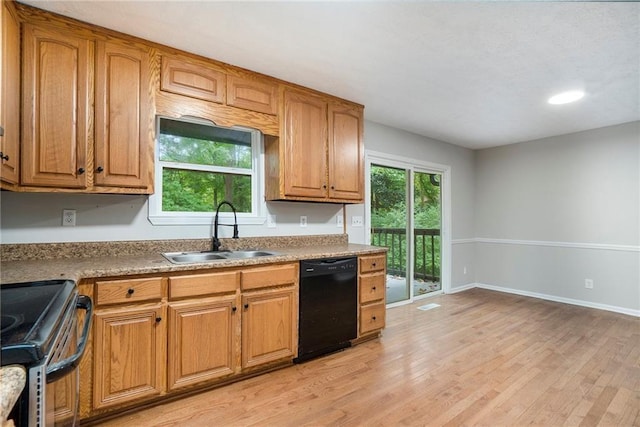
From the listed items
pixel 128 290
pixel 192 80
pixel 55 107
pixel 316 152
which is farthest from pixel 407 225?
pixel 55 107

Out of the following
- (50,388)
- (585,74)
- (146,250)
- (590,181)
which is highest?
(585,74)

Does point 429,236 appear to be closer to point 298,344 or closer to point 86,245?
point 298,344

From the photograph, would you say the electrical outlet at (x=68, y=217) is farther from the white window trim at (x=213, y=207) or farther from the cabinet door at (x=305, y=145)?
the cabinet door at (x=305, y=145)

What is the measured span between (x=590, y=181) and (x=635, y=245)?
894 mm

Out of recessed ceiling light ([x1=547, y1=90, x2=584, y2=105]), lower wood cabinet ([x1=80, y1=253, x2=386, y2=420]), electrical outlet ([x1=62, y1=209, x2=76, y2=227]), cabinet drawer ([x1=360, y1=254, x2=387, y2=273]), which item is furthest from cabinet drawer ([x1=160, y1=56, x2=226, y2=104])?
recessed ceiling light ([x1=547, y1=90, x2=584, y2=105])

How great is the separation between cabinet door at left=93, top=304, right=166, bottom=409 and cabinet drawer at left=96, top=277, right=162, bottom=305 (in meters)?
0.06

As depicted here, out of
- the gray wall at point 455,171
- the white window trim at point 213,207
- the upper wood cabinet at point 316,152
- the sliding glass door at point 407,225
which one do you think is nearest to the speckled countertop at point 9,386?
the white window trim at point 213,207

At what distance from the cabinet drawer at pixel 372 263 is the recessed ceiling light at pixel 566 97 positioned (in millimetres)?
2260

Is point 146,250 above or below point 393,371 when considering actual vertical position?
above

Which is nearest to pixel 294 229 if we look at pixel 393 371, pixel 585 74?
pixel 393 371

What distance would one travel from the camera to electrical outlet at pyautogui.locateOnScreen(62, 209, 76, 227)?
78.6 inches

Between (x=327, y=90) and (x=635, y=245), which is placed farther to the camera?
(x=635, y=245)

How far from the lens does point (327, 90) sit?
2.86 meters

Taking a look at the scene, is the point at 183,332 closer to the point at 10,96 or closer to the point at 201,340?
the point at 201,340
